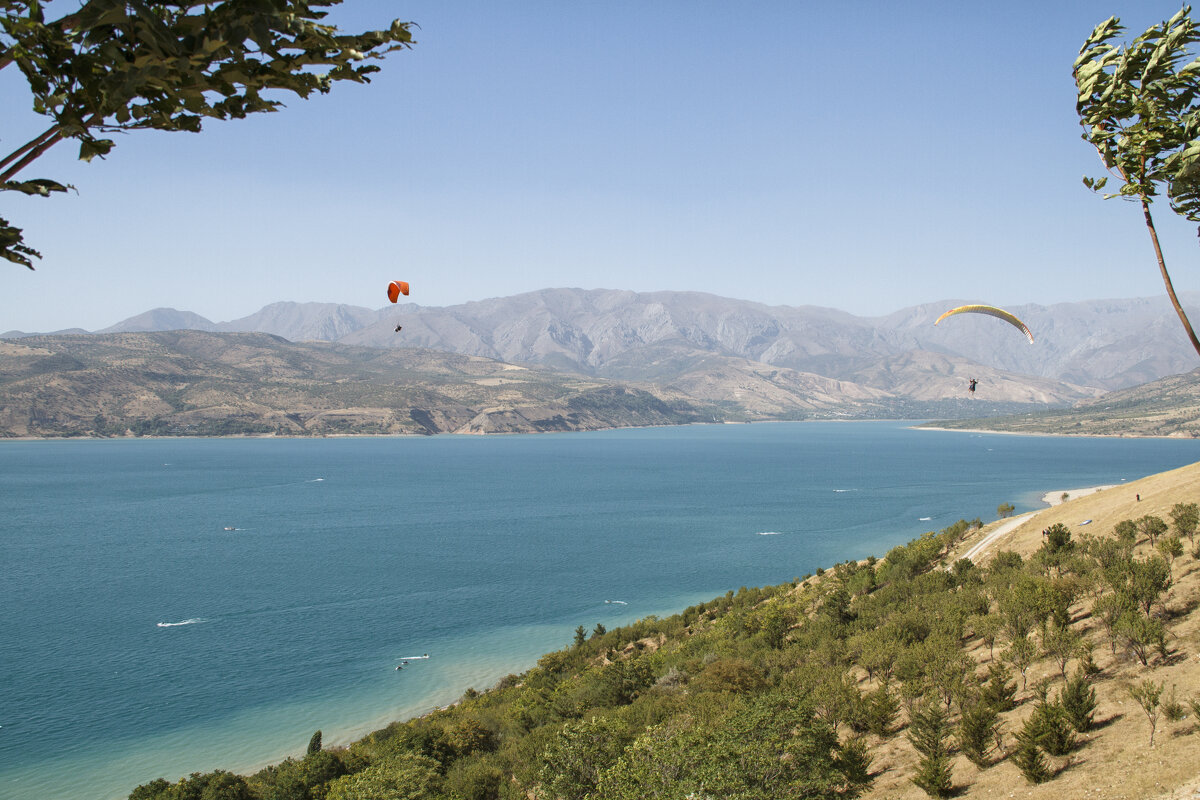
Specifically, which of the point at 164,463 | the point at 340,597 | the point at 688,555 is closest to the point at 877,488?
the point at 688,555

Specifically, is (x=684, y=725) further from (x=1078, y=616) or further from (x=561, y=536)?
(x=561, y=536)

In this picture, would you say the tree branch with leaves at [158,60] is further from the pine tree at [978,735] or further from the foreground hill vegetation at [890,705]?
the pine tree at [978,735]

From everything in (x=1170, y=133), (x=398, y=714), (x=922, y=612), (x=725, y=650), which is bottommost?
(x=398, y=714)

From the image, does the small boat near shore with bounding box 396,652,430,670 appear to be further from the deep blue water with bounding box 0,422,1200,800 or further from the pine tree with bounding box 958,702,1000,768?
the pine tree with bounding box 958,702,1000,768

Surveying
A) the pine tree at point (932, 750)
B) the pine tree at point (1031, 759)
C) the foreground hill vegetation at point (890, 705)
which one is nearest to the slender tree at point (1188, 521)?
the foreground hill vegetation at point (890, 705)

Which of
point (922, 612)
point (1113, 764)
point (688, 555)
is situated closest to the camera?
point (1113, 764)

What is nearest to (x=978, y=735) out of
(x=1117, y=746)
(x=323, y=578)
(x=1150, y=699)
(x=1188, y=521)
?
(x=1117, y=746)
